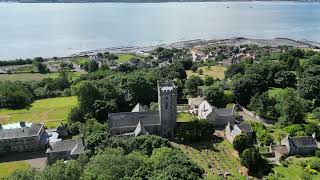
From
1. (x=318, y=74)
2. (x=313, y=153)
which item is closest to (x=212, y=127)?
(x=313, y=153)

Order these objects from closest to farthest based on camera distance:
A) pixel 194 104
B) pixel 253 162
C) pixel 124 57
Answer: pixel 253 162
pixel 194 104
pixel 124 57

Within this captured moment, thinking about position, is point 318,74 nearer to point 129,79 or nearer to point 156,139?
point 129,79

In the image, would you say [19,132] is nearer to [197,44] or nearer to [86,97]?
[86,97]

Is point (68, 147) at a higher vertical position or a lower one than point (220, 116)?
lower

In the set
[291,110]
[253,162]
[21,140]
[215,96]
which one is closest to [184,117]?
[215,96]

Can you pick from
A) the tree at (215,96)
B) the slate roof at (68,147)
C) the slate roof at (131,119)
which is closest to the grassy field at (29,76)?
the tree at (215,96)

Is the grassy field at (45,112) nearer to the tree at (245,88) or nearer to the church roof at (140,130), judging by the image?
the church roof at (140,130)

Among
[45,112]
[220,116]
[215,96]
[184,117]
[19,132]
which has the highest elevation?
[215,96]
